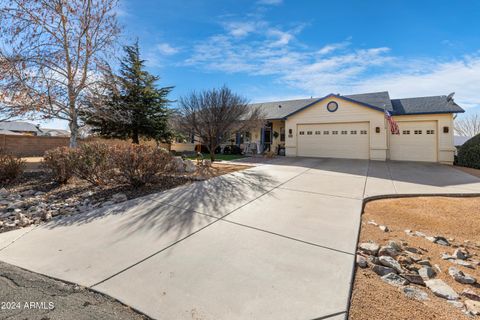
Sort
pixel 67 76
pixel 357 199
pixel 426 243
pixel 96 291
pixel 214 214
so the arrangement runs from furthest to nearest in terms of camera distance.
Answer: pixel 67 76
pixel 357 199
pixel 214 214
pixel 426 243
pixel 96 291

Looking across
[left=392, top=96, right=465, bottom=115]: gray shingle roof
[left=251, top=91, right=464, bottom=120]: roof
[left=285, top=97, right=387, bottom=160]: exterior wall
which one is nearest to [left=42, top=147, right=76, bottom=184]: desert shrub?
[left=285, top=97, right=387, bottom=160]: exterior wall

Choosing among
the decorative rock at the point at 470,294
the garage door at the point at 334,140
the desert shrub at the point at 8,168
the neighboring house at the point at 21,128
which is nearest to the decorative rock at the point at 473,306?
the decorative rock at the point at 470,294

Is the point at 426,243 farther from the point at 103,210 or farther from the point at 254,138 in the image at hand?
the point at 254,138

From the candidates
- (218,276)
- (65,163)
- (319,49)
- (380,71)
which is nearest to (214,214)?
(218,276)

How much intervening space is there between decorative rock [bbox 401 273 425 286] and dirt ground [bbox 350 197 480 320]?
0.08 metres

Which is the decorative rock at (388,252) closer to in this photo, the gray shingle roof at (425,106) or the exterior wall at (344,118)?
the exterior wall at (344,118)

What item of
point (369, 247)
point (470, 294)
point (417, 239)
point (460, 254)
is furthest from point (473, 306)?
point (417, 239)

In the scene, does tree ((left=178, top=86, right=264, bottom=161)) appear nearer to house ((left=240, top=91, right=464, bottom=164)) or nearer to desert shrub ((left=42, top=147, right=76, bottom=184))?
desert shrub ((left=42, top=147, right=76, bottom=184))

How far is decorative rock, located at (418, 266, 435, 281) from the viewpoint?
8.27ft

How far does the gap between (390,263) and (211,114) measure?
8.99m

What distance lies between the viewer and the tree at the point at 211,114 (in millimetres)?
10297

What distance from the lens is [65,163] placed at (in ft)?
21.7

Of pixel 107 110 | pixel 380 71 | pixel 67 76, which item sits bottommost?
pixel 107 110

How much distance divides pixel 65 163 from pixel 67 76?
5.01 metres
